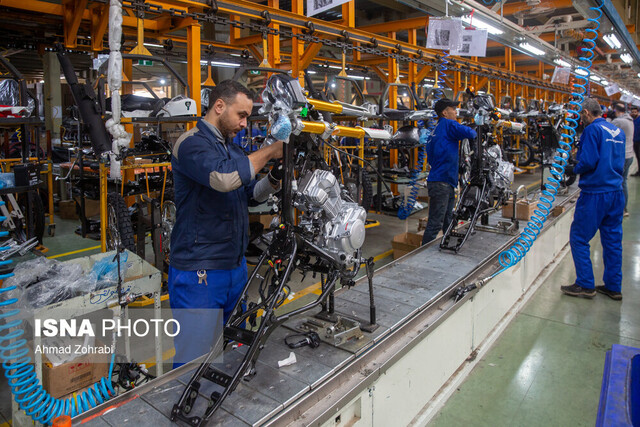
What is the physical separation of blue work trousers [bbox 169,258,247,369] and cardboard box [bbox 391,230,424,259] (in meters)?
3.54

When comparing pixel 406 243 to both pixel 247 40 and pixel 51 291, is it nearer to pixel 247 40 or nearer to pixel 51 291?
pixel 247 40

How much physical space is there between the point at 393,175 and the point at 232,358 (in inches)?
245

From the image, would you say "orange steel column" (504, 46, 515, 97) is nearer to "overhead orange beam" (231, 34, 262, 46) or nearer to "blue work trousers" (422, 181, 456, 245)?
"overhead orange beam" (231, 34, 262, 46)

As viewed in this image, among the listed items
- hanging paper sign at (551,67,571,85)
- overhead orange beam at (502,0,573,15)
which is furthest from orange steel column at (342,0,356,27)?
hanging paper sign at (551,67,571,85)

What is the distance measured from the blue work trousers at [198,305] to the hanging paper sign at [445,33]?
14.4 feet

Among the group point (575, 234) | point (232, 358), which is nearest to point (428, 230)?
point (575, 234)

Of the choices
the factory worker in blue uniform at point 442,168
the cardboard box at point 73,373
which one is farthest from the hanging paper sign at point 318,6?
the cardboard box at point 73,373

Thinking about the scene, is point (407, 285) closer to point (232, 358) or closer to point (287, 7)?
point (232, 358)

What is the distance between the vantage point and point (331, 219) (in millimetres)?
2520

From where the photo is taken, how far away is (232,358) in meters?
2.46

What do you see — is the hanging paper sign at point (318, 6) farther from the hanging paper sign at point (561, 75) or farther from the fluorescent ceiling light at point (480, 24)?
the hanging paper sign at point (561, 75)

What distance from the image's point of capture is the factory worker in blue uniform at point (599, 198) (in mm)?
4449

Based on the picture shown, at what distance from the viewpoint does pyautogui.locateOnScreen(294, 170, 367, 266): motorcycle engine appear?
2.42 meters

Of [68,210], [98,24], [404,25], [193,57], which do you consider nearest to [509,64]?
[404,25]
